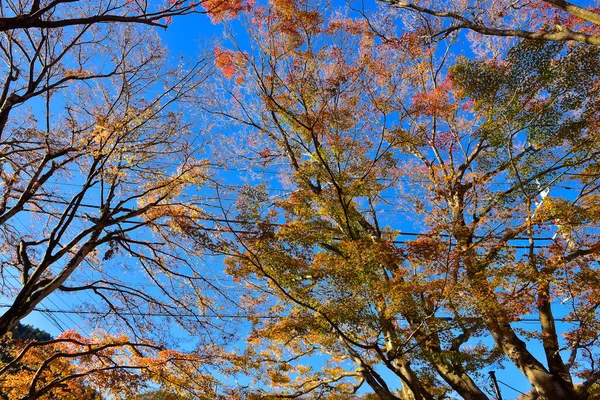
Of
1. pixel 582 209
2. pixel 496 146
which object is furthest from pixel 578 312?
pixel 496 146

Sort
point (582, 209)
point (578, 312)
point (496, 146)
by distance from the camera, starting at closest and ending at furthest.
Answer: point (578, 312)
point (582, 209)
point (496, 146)

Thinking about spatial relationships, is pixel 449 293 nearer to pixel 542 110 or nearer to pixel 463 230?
pixel 463 230

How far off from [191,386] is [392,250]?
13.6ft

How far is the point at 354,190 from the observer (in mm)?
7613

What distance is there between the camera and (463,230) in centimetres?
737

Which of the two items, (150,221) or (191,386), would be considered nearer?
(191,386)

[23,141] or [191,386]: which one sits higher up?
[23,141]

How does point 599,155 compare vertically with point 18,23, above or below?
above

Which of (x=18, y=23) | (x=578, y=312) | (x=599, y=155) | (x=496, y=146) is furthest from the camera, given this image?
(x=496, y=146)

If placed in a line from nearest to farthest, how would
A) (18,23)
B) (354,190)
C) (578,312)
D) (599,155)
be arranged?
(18,23)
(578,312)
(599,155)
(354,190)

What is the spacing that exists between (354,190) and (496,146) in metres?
3.37

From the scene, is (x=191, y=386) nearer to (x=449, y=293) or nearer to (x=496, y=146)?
(x=449, y=293)

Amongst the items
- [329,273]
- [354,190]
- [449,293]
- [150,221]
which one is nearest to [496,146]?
[354,190]

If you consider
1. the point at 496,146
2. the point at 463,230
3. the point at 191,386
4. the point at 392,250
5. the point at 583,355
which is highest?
the point at 496,146
